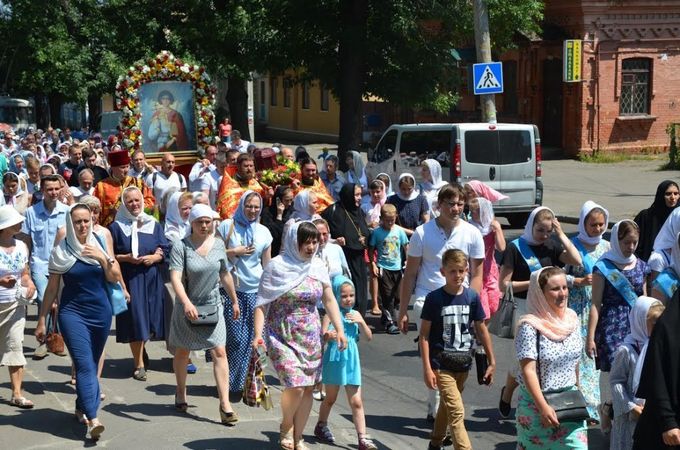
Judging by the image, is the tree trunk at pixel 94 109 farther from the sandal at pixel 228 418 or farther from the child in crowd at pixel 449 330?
the child in crowd at pixel 449 330

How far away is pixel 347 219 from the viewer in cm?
1205

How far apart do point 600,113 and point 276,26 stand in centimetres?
1308

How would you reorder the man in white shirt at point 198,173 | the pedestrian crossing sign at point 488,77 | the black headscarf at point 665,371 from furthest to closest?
the pedestrian crossing sign at point 488,77 → the man in white shirt at point 198,173 → the black headscarf at point 665,371

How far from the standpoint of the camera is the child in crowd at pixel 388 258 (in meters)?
12.5

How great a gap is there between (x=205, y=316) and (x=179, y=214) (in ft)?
7.05

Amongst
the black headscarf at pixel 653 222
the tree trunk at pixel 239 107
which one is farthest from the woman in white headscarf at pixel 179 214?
the tree trunk at pixel 239 107

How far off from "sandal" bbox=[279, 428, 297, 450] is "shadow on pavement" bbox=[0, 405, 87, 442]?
1466 mm

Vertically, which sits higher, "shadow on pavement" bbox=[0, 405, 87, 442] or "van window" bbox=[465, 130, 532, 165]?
"van window" bbox=[465, 130, 532, 165]

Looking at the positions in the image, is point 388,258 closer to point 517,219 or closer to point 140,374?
point 140,374

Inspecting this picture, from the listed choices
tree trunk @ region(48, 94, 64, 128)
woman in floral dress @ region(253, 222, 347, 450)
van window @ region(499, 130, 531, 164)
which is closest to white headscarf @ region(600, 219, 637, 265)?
woman in floral dress @ region(253, 222, 347, 450)

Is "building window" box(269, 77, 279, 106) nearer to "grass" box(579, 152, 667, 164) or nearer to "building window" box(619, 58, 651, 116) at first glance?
"building window" box(619, 58, 651, 116)

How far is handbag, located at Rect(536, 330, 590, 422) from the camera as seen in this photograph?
6414 millimetres

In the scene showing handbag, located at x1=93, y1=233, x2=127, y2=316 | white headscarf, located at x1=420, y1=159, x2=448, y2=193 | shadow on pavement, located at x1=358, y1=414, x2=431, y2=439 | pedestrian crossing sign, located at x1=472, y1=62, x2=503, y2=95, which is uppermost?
pedestrian crossing sign, located at x1=472, y1=62, x2=503, y2=95

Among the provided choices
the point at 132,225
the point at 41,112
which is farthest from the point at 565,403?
the point at 41,112
